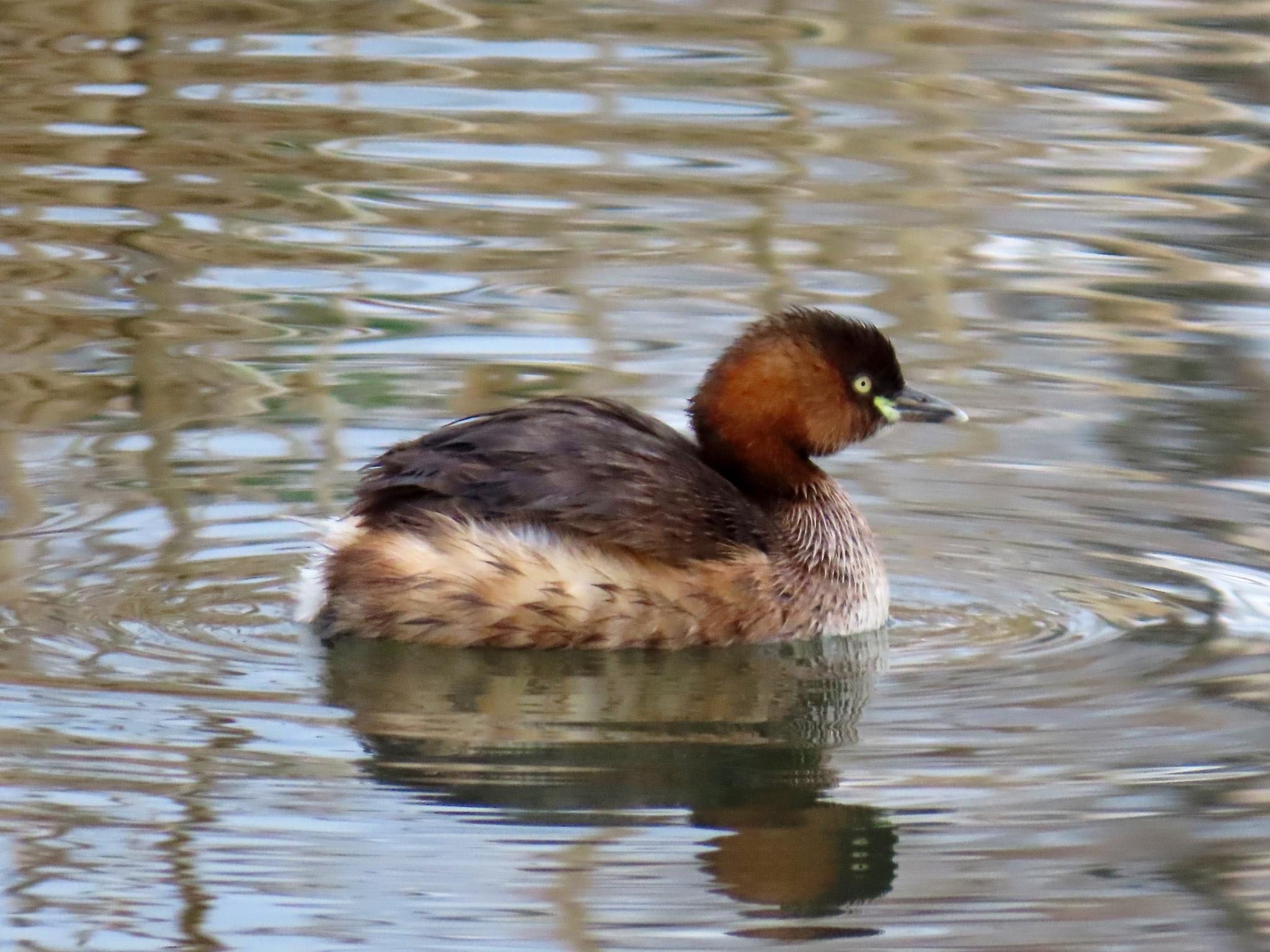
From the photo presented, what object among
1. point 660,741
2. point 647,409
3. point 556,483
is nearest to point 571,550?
point 556,483

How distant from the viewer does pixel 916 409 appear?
692 centimetres

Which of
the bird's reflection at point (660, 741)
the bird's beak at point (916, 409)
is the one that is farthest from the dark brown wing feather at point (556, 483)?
the bird's beak at point (916, 409)

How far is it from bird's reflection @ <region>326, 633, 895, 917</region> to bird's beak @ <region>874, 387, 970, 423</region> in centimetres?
66

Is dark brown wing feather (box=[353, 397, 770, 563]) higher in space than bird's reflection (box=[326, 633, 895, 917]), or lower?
higher

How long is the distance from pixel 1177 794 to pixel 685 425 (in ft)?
10.0

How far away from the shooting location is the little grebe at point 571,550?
6.17 metres

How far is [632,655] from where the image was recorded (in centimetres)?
625

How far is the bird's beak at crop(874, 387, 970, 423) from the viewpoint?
6883 millimetres

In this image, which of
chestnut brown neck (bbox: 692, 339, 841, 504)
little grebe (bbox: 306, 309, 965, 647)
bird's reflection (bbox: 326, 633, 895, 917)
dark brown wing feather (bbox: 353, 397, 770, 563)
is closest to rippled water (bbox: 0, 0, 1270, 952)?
bird's reflection (bbox: 326, 633, 895, 917)

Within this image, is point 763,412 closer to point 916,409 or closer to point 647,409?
point 916,409

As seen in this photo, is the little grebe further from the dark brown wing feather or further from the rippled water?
the rippled water

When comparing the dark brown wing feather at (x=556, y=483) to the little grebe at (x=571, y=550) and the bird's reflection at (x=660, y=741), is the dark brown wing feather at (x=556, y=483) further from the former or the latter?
the bird's reflection at (x=660, y=741)

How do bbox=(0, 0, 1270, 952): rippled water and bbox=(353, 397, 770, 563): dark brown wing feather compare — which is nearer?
bbox=(0, 0, 1270, 952): rippled water

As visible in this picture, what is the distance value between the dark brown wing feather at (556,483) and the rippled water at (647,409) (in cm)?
33
